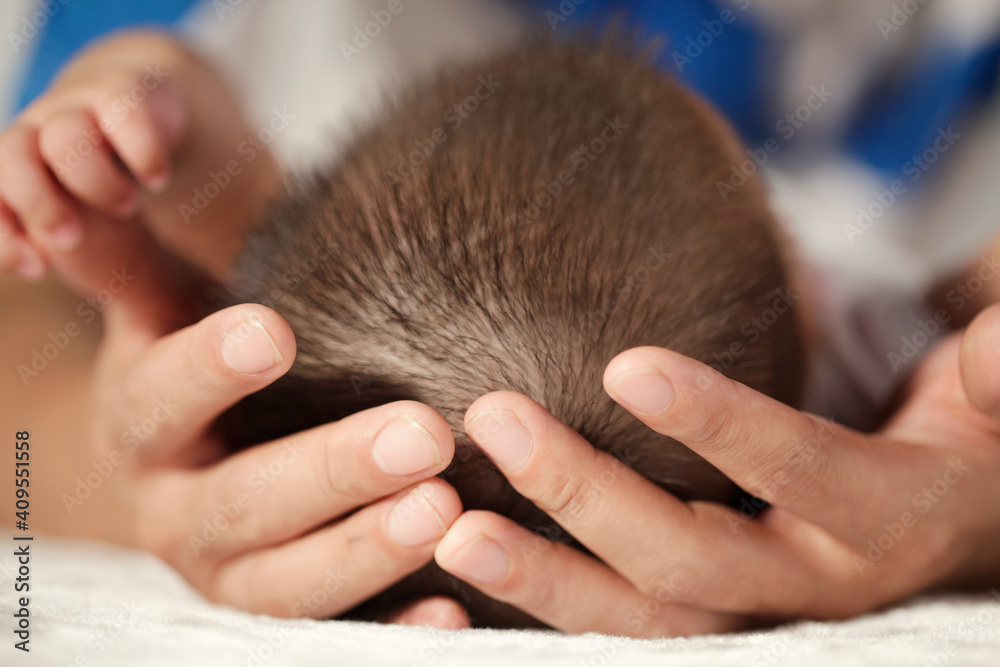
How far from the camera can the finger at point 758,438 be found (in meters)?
0.48

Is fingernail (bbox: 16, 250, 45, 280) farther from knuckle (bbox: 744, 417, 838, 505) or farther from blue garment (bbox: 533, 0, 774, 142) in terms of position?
blue garment (bbox: 533, 0, 774, 142)

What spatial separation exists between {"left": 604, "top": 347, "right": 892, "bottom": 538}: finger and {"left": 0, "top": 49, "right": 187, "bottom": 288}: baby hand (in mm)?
643

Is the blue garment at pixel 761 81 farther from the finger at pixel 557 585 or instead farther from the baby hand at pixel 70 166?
the finger at pixel 557 585

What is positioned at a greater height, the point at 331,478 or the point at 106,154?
the point at 106,154

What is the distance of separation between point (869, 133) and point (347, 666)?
1.42 meters

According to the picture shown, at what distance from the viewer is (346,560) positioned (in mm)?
625

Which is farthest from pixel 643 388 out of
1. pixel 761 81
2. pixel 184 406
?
pixel 761 81

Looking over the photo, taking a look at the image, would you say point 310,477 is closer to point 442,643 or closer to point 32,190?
point 442,643

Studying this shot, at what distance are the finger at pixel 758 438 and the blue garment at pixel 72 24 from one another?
4.55ft

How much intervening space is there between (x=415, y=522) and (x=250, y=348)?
188mm

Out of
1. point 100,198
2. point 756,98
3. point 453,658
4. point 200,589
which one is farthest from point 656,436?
Answer: point 756,98

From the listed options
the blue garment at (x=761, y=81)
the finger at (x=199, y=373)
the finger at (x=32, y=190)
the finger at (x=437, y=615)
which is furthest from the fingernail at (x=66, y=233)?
the blue garment at (x=761, y=81)

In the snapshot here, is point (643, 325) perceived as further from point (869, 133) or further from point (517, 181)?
point (869, 133)

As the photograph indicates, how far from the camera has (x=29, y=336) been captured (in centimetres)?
123
